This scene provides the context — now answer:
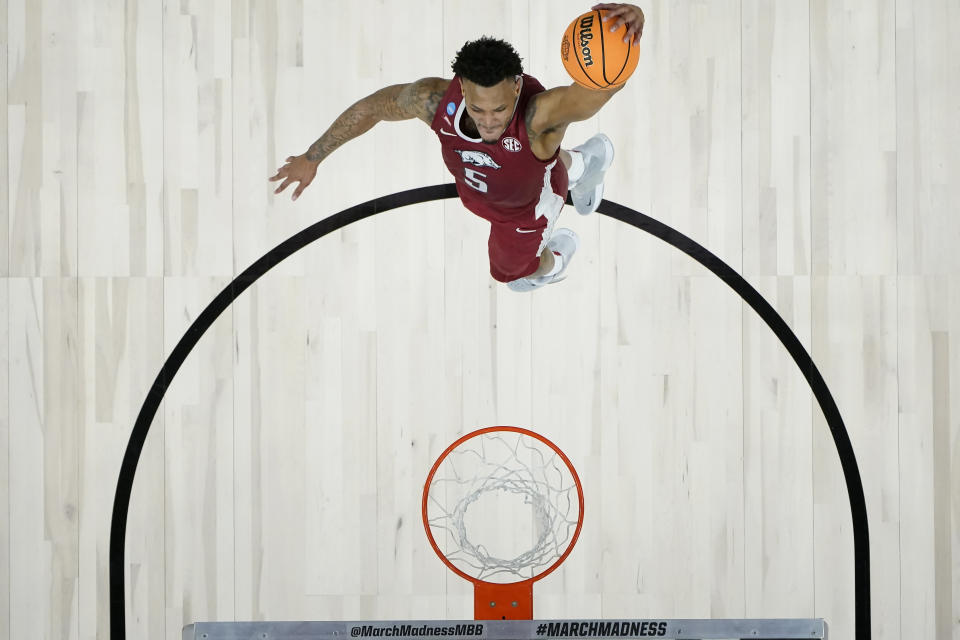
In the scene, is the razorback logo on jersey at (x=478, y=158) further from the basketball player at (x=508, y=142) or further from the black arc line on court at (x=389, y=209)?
the black arc line on court at (x=389, y=209)

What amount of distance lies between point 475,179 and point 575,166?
0.64 m

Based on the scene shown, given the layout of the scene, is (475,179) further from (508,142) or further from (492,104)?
(492,104)

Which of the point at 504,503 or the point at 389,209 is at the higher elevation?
the point at 389,209

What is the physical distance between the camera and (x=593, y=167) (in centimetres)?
365

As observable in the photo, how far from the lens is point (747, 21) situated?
14.3ft

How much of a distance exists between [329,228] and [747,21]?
2.54 meters

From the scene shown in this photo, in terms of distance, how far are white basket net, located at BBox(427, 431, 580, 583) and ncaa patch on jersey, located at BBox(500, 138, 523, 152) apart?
168 cm

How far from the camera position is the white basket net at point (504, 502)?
4.07 meters

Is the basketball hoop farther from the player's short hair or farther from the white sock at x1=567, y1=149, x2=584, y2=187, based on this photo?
the player's short hair

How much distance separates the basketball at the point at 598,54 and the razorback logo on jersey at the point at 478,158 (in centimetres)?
57

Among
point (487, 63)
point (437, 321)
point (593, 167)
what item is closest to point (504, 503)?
point (437, 321)

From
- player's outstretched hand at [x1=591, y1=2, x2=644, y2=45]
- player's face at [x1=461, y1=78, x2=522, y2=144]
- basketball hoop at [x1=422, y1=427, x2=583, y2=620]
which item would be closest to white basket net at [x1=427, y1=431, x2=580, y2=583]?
basketball hoop at [x1=422, y1=427, x2=583, y2=620]

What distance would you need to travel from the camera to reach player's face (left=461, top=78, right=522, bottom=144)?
265 cm

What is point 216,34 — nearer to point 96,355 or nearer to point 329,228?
point 329,228
